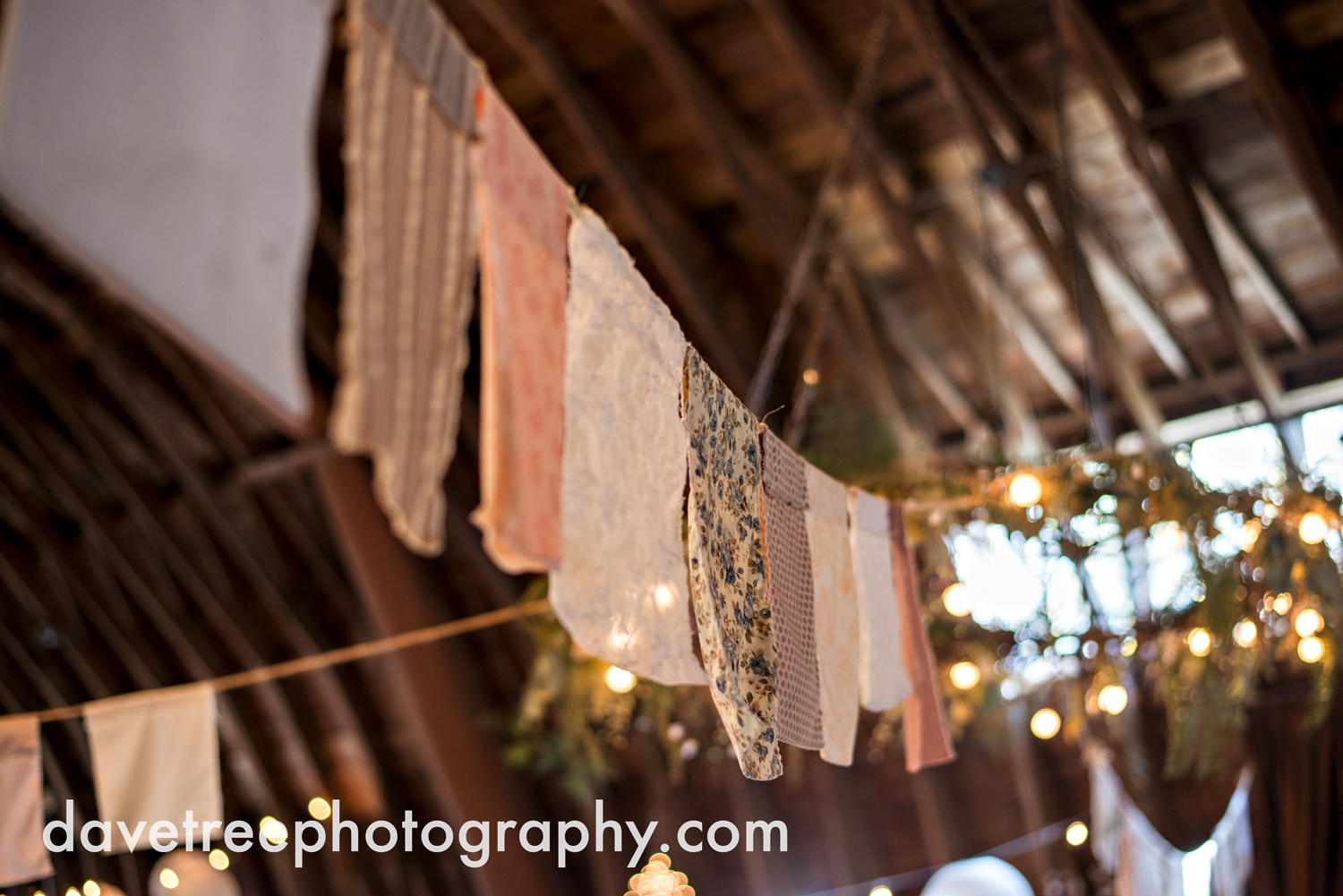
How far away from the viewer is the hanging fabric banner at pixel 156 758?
4086 millimetres

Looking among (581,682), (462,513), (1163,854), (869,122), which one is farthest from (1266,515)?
(462,513)

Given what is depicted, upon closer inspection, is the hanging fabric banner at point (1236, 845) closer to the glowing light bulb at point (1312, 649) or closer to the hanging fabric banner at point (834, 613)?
the glowing light bulb at point (1312, 649)

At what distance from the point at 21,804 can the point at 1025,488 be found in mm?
3693

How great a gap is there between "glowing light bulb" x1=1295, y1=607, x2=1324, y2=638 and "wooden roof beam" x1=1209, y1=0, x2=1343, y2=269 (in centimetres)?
175

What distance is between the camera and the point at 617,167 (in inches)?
215

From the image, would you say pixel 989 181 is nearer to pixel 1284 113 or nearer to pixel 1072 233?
pixel 1072 233

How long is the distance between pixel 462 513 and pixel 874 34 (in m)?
3.70

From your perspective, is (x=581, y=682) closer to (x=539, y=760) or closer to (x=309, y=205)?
(x=539, y=760)

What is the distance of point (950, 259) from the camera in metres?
5.82

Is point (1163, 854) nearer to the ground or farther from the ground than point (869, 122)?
nearer to the ground

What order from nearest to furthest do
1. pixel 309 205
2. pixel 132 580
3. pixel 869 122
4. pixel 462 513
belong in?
pixel 309 205, pixel 869 122, pixel 462 513, pixel 132 580

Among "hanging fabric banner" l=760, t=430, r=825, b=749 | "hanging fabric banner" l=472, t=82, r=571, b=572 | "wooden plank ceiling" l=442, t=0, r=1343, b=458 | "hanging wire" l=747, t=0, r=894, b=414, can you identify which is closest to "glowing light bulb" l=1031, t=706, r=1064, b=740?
"wooden plank ceiling" l=442, t=0, r=1343, b=458

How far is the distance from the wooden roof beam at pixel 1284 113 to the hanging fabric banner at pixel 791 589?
3124 mm

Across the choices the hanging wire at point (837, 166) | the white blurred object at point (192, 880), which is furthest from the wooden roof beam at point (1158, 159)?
the white blurred object at point (192, 880)
